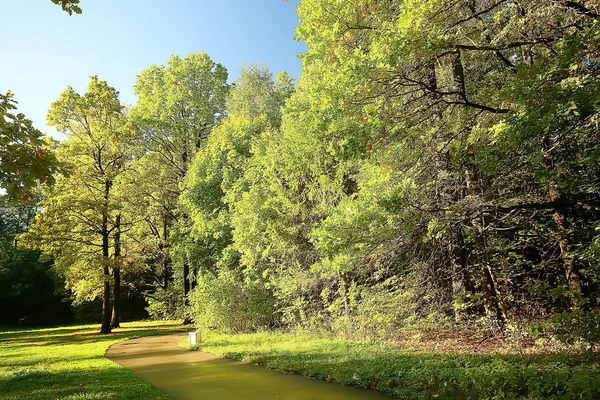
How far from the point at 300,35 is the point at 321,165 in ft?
14.2

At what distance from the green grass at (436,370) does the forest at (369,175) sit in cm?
57

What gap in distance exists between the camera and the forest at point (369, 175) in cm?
534

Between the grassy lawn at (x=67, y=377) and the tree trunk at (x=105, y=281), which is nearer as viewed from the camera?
the grassy lawn at (x=67, y=377)

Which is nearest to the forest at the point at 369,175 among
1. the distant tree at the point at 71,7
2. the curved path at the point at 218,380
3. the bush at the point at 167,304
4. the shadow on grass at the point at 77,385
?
the distant tree at the point at 71,7

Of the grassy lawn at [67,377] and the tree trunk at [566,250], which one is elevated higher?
the tree trunk at [566,250]

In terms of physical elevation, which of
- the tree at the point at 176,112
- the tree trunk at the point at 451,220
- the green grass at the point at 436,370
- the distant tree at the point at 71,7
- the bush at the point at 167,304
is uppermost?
the tree at the point at 176,112

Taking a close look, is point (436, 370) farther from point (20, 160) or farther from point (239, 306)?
point (239, 306)

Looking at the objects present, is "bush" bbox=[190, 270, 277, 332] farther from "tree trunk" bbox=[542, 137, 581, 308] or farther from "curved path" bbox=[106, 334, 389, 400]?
"tree trunk" bbox=[542, 137, 581, 308]

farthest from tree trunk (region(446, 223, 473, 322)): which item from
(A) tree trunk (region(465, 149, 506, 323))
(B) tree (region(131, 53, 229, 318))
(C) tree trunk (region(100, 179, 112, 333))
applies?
(B) tree (region(131, 53, 229, 318))

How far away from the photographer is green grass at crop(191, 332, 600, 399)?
5.15 metres

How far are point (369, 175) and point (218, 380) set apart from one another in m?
6.15

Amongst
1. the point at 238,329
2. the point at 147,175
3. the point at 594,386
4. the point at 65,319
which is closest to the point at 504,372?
the point at 594,386

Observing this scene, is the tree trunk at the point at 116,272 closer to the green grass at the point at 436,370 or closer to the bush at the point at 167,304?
the bush at the point at 167,304

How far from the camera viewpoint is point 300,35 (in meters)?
10.8
